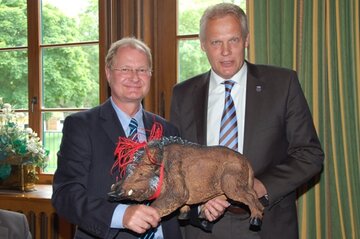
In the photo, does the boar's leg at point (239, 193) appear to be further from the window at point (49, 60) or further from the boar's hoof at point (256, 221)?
the window at point (49, 60)

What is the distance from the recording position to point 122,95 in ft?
5.42

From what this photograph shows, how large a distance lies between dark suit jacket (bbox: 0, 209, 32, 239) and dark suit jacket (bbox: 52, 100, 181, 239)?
579mm

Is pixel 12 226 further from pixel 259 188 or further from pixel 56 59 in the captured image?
pixel 56 59

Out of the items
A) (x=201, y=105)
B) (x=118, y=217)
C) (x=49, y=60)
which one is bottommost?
(x=118, y=217)

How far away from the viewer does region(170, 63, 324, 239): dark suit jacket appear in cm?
167

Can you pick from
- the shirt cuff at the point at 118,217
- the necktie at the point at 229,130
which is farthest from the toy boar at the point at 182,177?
the necktie at the point at 229,130

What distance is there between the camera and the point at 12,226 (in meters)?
2.10

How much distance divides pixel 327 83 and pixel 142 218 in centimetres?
180

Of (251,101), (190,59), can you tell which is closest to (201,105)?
(251,101)

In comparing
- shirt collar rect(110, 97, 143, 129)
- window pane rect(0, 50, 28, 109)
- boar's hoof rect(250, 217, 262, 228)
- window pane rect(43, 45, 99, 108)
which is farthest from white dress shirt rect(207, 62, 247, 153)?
window pane rect(0, 50, 28, 109)

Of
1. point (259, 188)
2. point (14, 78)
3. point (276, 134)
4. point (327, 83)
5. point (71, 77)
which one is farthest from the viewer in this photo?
point (14, 78)

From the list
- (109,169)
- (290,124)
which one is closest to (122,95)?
(109,169)

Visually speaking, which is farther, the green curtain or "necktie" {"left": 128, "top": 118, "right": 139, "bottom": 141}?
the green curtain

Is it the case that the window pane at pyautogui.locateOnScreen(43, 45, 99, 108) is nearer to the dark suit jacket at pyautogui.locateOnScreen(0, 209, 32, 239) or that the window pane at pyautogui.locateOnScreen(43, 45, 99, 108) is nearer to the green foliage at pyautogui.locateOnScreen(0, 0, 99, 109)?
the green foliage at pyautogui.locateOnScreen(0, 0, 99, 109)
